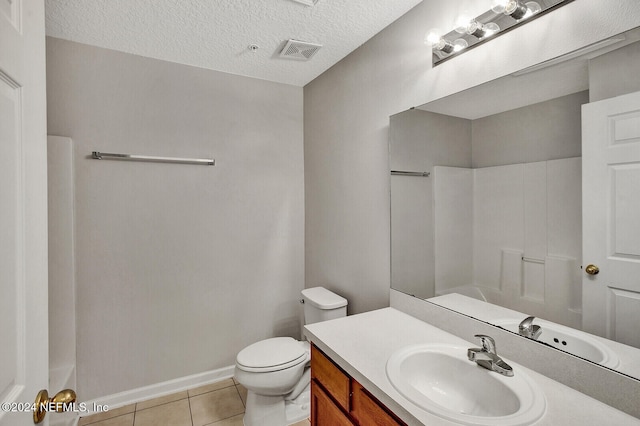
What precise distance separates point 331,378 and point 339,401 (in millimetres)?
87

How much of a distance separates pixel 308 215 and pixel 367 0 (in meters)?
1.61

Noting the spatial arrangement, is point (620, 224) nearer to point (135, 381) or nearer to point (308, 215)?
point (308, 215)

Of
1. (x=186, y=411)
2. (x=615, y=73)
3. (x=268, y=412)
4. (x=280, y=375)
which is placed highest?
(x=615, y=73)

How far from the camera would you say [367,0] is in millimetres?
1573

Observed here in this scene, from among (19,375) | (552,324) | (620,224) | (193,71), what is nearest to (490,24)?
(620,224)

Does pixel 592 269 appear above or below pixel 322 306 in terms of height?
above

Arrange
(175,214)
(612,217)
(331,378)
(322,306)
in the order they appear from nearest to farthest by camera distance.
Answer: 1. (612,217)
2. (331,378)
3. (322,306)
4. (175,214)

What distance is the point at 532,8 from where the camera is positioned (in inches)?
44.2

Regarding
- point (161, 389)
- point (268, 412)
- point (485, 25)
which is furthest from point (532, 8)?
point (161, 389)

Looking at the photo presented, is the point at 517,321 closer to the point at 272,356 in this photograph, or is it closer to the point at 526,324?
the point at 526,324

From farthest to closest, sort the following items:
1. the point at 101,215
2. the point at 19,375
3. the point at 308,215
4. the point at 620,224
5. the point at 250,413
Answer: the point at 308,215 < the point at 101,215 < the point at 250,413 < the point at 620,224 < the point at 19,375

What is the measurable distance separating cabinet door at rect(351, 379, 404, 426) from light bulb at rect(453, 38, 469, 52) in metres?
1.44

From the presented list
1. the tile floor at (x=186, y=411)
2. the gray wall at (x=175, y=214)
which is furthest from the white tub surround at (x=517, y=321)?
the gray wall at (x=175, y=214)

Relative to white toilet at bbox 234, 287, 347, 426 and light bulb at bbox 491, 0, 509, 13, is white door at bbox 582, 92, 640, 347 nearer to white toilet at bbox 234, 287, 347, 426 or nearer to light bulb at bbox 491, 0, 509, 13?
light bulb at bbox 491, 0, 509, 13
